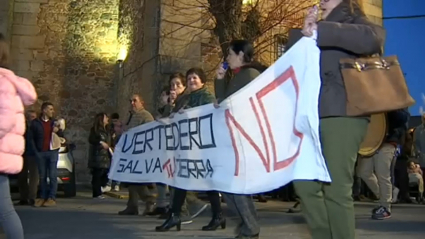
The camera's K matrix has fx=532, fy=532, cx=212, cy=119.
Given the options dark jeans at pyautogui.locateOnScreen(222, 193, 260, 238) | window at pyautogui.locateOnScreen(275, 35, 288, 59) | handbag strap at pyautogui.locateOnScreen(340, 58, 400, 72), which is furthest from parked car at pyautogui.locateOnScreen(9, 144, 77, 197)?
handbag strap at pyautogui.locateOnScreen(340, 58, 400, 72)

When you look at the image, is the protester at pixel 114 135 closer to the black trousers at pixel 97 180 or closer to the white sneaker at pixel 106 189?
the white sneaker at pixel 106 189

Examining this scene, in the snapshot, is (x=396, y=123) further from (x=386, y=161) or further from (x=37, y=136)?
(x=37, y=136)

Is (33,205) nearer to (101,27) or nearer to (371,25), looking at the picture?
(371,25)

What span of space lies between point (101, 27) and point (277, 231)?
10986 millimetres

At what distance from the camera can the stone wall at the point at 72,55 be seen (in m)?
14.6

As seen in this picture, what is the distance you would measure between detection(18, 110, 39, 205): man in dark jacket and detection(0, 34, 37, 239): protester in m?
4.98

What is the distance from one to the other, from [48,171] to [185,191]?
400cm

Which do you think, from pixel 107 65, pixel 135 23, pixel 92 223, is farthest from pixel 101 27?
pixel 92 223

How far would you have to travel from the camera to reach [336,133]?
9.39ft

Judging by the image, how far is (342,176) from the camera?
284 cm

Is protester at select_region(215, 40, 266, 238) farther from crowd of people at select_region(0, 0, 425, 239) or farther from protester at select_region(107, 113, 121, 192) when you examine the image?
protester at select_region(107, 113, 121, 192)

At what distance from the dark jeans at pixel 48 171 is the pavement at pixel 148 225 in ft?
2.24

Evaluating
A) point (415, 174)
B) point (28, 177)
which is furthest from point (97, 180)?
point (415, 174)

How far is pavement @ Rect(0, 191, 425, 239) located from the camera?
4.84m
